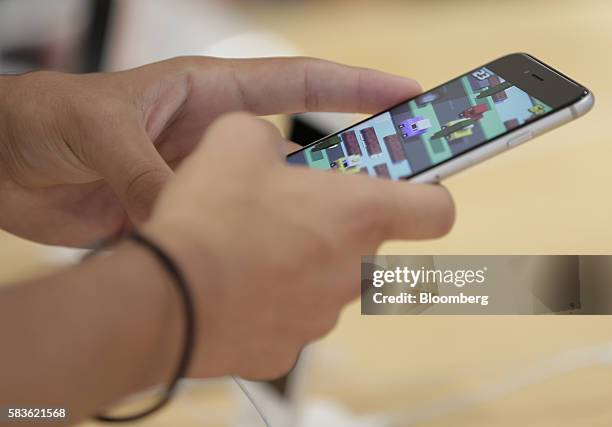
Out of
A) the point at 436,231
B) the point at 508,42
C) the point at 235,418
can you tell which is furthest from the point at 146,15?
the point at 436,231

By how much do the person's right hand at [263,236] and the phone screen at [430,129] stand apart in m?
0.10

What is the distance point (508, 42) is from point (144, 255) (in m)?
0.88

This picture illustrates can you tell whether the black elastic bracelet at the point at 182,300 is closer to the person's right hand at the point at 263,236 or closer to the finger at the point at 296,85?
the person's right hand at the point at 263,236

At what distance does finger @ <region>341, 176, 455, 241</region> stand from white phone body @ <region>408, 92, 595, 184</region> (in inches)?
2.2

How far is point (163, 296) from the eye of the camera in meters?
0.32

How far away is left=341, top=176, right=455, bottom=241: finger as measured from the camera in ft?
1.22

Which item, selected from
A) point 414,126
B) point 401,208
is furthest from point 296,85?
point 401,208

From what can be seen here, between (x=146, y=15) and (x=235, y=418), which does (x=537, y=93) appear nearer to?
(x=235, y=418)

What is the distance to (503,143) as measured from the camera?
1.58 feet

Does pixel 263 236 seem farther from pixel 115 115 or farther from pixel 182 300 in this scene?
pixel 115 115

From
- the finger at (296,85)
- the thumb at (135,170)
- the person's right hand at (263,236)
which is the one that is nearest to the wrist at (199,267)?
the person's right hand at (263,236)

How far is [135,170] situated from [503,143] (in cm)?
23

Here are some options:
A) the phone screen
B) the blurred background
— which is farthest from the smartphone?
the blurred background

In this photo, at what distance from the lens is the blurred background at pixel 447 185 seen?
68 centimetres
